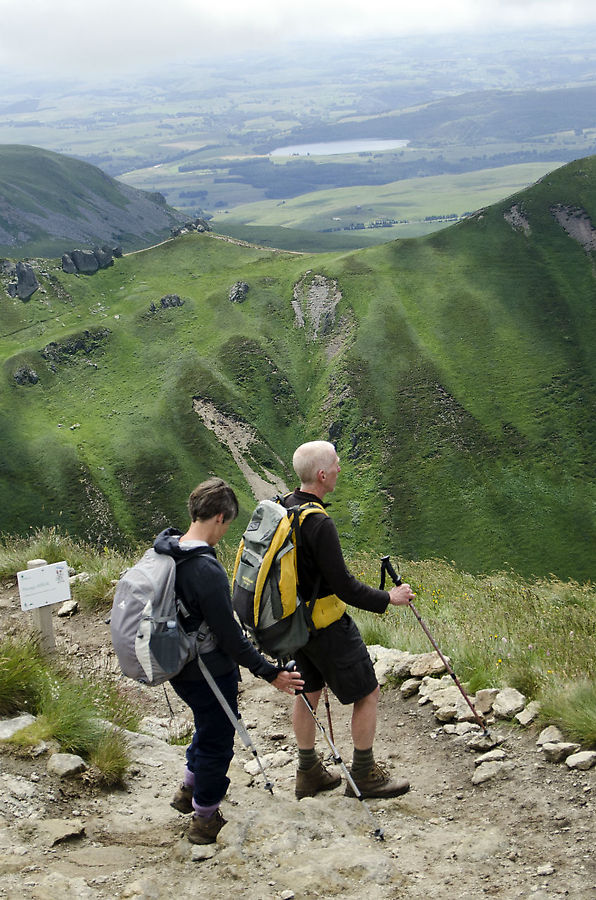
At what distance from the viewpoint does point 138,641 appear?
5.92 metres

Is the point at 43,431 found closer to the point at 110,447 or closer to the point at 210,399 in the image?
the point at 110,447

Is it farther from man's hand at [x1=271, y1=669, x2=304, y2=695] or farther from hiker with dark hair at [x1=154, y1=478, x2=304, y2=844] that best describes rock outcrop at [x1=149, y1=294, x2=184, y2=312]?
man's hand at [x1=271, y1=669, x2=304, y2=695]

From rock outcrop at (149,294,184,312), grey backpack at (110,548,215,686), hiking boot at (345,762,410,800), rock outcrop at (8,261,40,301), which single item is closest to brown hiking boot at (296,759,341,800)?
hiking boot at (345,762,410,800)

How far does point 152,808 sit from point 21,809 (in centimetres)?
121

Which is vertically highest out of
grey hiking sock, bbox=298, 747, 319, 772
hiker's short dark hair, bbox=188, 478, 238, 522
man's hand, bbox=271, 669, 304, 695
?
hiker's short dark hair, bbox=188, 478, 238, 522

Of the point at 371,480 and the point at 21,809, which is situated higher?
the point at 21,809

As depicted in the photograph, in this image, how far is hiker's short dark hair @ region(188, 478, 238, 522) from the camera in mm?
6258

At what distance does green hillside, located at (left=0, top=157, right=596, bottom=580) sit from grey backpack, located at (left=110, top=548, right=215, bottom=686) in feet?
299

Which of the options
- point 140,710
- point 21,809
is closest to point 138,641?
point 21,809

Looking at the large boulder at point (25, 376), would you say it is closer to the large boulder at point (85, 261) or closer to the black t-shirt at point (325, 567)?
the large boulder at point (85, 261)

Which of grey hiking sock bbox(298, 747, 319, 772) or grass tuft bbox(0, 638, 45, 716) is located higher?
grass tuft bbox(0, 638, 45, 716)

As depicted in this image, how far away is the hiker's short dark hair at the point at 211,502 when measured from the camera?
6.26 meters

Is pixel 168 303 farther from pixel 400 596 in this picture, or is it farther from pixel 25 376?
pixel 400 596

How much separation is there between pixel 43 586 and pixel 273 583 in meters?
3.90
